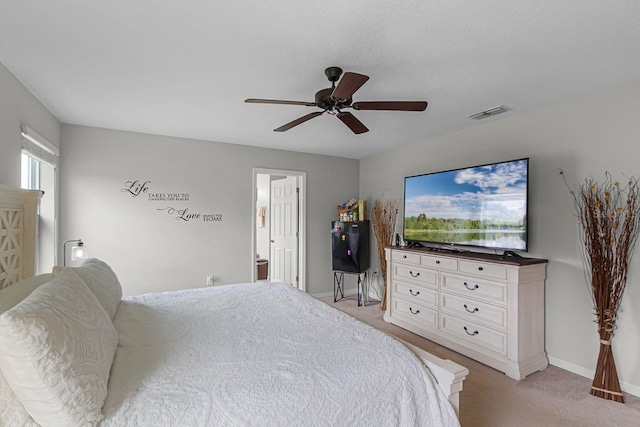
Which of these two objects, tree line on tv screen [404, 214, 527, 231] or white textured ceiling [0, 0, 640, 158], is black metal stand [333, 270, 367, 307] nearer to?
tree line on tv screen [404, 214, 527, 231]

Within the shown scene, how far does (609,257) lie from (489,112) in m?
1.57

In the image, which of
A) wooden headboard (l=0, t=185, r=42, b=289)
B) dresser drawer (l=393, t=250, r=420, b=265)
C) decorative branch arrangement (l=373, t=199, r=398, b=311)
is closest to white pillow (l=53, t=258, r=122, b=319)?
wooden headboard (l=0, t=185, r=42, b=289)

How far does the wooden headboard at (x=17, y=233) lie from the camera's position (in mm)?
1885

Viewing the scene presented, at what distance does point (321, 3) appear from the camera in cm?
154

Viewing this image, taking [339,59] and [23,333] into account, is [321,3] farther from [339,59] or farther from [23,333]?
[23,333]

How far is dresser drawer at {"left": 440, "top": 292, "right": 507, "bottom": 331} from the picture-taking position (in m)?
2.84

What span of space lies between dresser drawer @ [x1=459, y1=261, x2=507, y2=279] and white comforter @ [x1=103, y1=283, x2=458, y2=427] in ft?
5.24

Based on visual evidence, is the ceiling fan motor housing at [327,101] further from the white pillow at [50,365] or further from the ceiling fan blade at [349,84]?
the white pillow at [50,365]

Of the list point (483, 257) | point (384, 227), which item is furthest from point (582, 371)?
point (384, 227)

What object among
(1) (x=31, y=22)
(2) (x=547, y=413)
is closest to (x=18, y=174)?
(1) (x=31, y=22)

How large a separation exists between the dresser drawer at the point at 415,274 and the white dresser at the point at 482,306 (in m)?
0.01

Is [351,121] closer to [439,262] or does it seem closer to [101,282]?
[439,262]

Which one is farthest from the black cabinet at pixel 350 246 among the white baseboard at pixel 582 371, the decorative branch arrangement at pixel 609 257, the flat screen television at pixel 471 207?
the decorative branch arrangement at pixel 609 257

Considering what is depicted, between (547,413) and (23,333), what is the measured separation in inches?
117
